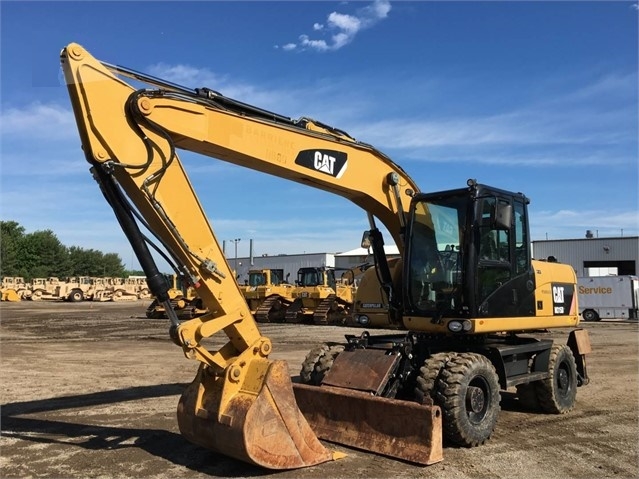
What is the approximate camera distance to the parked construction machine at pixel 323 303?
2630 cm

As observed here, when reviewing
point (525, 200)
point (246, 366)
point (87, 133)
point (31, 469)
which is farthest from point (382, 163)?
point (31, 469)

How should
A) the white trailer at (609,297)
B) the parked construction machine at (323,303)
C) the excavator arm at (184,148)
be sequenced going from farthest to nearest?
the white trailer at (609,297), the parked construction machine at (323,303), the excavator arm at (184,148)

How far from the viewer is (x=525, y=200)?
7.89m

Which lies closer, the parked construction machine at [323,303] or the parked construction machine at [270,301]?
the parked construction machine at [323,303]

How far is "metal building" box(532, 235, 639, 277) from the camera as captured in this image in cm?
4125

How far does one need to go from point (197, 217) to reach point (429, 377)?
3.01m

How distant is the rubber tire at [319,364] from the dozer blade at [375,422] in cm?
66

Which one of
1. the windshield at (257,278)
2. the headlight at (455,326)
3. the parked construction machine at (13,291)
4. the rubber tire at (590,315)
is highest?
the windshield at (257,278)

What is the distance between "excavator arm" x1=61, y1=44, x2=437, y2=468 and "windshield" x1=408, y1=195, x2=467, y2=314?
223cm

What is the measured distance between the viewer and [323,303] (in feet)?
87.4

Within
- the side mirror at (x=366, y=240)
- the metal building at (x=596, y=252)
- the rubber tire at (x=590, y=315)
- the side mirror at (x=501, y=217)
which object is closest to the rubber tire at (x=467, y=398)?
the side mirror at (x=501, y=217)

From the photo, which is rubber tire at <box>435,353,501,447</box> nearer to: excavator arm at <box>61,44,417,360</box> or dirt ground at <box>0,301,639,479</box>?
dirt ground at <box>0,301,639,479</box>

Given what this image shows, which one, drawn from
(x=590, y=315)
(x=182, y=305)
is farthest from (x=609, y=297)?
(x=182, y=305)

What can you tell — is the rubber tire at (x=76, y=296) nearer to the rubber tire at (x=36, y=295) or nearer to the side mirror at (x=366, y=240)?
the rubber tire at (x=36, y=295)
